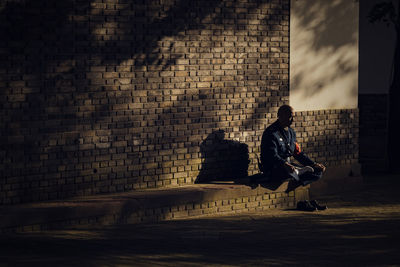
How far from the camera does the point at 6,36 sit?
8992 millimetres

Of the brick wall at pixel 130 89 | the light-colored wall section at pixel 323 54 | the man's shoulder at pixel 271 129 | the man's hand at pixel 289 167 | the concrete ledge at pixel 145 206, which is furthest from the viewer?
the light-colored wall section at pixel 323 54

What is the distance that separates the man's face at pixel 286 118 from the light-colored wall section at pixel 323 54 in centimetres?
113

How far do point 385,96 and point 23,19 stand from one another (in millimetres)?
11236

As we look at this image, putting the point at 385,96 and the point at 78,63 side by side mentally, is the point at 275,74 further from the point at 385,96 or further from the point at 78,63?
the point at 385,96

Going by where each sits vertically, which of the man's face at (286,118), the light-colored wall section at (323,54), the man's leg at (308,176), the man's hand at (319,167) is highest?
the light-colored wall section at (323,54)

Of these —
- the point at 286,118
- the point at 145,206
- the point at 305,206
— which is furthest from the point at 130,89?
the point at 305,206

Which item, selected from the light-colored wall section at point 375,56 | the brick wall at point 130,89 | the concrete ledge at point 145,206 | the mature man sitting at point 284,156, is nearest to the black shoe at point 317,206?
the mature man sitting at point 284,156

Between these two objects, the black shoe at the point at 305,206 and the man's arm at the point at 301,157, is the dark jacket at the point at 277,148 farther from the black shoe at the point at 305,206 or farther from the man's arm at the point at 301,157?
the black shoe at the point at 305,206

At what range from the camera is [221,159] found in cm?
1117

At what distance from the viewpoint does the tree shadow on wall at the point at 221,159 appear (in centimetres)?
1099

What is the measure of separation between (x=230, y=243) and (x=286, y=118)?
110 inches

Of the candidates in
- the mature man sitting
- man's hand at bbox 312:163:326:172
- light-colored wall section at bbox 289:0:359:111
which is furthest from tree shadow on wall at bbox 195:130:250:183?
light-colored wall section at bbox 289:0:359:111

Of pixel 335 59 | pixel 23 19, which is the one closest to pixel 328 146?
pixel 335 59

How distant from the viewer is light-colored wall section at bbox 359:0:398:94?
18.3 m
